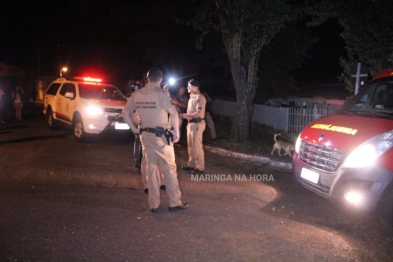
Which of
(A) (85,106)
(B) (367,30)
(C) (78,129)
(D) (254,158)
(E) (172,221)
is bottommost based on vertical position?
(E) (172,221)

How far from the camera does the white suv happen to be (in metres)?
11.0

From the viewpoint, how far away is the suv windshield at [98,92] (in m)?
11.9

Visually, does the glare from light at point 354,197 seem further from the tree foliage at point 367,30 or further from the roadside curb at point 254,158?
the tree foliage at point 367,30

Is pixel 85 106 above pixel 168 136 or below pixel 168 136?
above

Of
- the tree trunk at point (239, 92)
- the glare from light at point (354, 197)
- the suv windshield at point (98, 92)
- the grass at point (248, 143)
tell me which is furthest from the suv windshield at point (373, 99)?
the suv windshield at point (98, 92)

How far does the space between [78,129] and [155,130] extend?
6.54m

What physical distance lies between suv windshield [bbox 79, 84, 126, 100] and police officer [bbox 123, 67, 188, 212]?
656cm

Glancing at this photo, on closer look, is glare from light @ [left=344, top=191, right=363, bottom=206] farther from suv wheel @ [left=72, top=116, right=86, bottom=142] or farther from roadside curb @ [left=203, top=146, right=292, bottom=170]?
suv wheel @ [left=72, top=116, right=86, bottom=142]

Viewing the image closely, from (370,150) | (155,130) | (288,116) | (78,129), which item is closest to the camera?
(370,150)

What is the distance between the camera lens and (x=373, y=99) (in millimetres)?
6613

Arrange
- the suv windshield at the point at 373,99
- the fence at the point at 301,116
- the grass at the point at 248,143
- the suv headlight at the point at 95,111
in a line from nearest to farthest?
the suv windshield at the point at 373,99
the grass at the point at 248,143
the suv headlight at the point at 95,111
the fence at the point at 301,116

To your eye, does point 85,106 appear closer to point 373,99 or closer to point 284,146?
point 284,146

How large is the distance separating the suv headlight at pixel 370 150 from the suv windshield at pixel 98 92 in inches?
336

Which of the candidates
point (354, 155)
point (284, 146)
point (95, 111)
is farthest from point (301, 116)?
point (354, 155)
